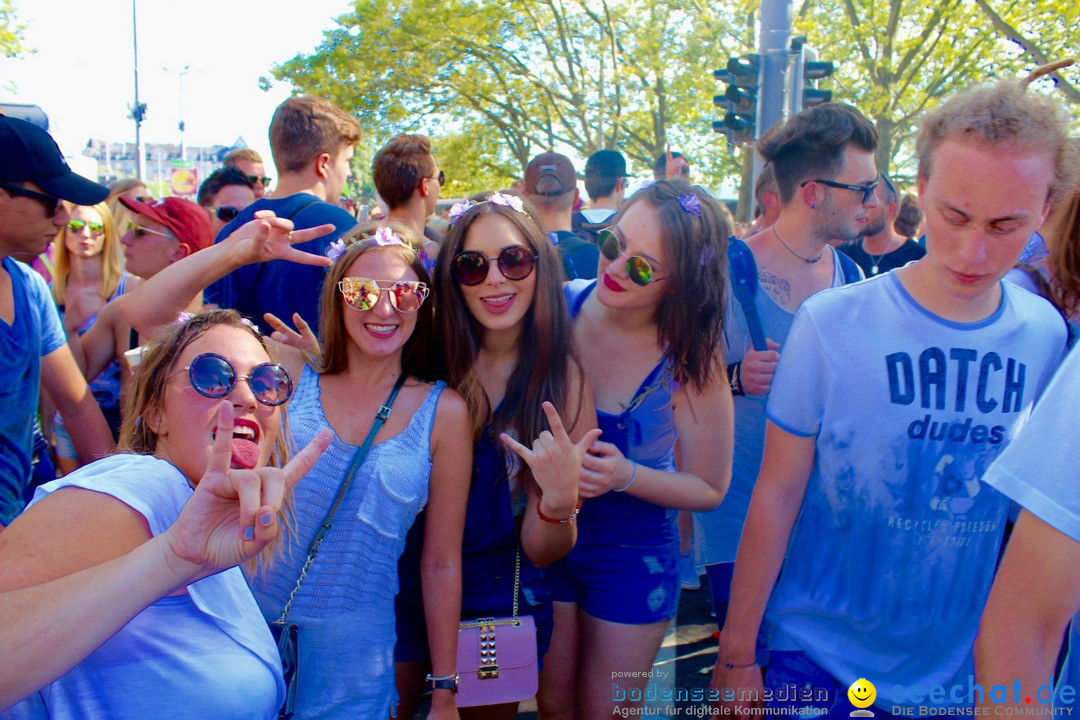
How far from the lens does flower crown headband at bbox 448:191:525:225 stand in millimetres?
2695

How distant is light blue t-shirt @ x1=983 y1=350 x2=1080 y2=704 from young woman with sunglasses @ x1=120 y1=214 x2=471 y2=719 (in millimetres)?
1428

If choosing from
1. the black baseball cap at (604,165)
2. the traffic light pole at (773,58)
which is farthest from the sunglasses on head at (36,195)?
the traffic light pole at (773,58)

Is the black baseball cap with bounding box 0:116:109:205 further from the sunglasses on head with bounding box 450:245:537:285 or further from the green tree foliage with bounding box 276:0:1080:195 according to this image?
the green tree foliage with bounding box 276:0:1080:195

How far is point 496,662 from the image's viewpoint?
2.39 metres

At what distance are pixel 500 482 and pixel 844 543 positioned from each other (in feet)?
3.26

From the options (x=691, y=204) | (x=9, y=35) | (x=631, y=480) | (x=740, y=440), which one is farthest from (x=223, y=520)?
(x=9, y=35)

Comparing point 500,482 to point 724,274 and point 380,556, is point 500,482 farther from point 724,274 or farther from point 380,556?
point 724,274

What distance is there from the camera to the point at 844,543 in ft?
6.54

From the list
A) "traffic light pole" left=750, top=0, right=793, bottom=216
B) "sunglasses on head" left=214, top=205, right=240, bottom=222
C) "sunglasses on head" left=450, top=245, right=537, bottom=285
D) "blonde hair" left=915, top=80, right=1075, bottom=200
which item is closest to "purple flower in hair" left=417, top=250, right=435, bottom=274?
"sunglasses on head" left=450, top=245, right=537, bottom=285

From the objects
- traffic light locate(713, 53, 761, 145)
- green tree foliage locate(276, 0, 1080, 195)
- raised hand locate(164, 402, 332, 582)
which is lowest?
raised hand locate(164, 402, 332, 582)

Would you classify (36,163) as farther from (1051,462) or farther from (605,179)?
(605,179)

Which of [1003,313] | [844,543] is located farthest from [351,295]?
[1003,313]

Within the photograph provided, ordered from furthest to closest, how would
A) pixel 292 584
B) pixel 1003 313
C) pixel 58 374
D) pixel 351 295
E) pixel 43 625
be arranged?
pixel 58 374 → pixel 351 295 → pixel 292 584 → pixel 1003 313 → pixel 43 625

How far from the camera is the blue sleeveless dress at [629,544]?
Result: 2.65 m
